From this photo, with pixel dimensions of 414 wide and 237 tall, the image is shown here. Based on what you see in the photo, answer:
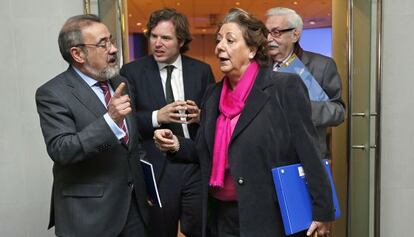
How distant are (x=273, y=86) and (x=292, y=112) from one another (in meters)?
0.13

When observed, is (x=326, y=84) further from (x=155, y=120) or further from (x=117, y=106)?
(x=117, y=106)

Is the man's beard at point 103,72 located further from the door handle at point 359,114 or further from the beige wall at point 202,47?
the beige wall at point 202,47

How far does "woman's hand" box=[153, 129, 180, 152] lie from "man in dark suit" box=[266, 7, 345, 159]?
2.59 feet

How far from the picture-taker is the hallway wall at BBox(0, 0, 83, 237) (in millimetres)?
2854

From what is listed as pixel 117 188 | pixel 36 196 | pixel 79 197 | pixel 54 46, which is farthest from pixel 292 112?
pixel 36 196

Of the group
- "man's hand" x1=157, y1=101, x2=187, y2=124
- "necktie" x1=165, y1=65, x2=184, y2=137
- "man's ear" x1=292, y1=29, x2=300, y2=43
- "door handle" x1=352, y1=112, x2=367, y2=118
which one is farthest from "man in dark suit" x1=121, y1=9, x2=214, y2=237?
"door handle" x1=352, y1=112, x2=367, y2=118

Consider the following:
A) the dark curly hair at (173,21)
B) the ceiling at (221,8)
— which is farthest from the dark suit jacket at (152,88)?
the ceiling at (221,8)

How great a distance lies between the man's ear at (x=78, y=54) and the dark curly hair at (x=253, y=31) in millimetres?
608

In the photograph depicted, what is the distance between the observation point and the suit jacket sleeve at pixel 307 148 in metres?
1.61

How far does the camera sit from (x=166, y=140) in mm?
1790

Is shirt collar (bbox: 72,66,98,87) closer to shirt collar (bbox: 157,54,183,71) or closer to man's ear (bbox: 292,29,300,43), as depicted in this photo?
shirt collar (bbox: 157,54,183,71)
